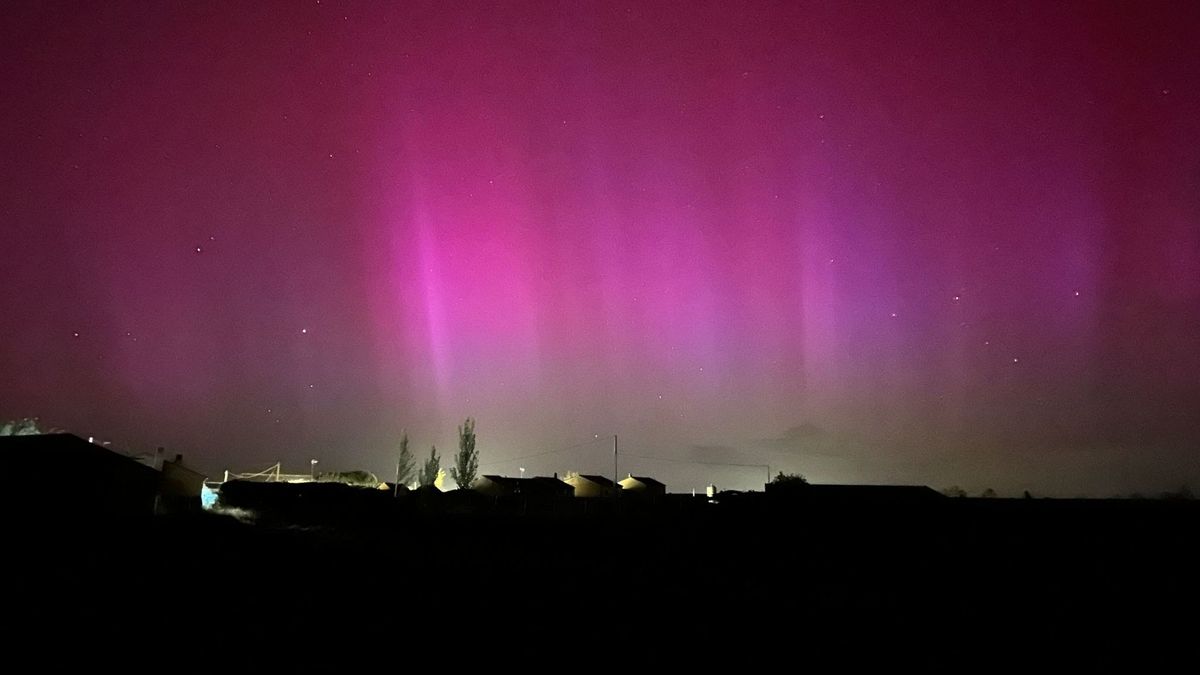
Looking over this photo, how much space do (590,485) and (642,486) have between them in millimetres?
4488

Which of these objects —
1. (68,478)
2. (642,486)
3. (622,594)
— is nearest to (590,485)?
(642,486)

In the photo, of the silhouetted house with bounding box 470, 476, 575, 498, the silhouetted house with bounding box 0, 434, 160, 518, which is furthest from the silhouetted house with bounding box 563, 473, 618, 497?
the silhouetted house with bounding box 0, 434, 160, 518

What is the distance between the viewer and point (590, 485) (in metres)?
55.8

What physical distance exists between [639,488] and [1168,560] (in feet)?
139

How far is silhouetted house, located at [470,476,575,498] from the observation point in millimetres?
48463

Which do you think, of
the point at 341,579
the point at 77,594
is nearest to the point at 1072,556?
the point at 341,579

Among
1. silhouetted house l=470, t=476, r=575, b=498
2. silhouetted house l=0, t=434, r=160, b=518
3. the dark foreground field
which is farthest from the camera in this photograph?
silhouetted house l=470, t=476, r=575, b=498

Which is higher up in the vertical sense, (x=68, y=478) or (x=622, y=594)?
(x=68, y=478)

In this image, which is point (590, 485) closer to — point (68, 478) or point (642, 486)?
point (642, 486)

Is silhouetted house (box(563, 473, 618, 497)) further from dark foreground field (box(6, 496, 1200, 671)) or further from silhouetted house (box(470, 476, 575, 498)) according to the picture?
dark foreground field (box(6, 496, 1200, 671))

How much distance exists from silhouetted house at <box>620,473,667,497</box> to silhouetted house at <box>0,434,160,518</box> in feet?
117

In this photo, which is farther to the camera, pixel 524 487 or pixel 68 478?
pixel 524 487

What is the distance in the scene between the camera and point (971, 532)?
1939 centimetres

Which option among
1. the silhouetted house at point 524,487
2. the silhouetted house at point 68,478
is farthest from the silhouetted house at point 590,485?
the silhouetted house at point 68,478
